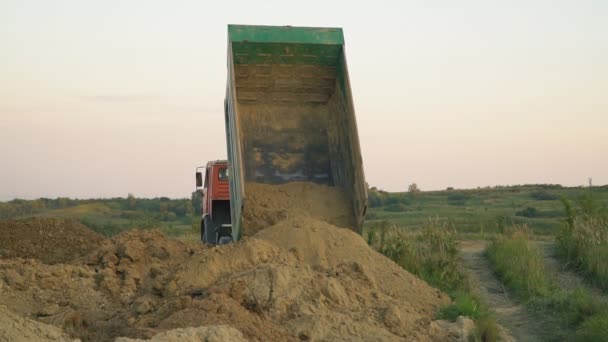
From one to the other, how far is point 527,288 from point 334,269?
426 centimetres

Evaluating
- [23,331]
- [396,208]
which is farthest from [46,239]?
[396,208]

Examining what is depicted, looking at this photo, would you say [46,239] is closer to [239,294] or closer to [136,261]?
[136,261]

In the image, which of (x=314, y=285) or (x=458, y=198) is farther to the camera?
(x=458, y=198)

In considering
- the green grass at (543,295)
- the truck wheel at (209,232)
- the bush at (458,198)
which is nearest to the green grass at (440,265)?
the green grass at (543,295)

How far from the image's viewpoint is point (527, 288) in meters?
13.9

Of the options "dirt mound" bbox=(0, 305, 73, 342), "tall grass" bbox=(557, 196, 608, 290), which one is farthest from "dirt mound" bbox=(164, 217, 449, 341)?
"tall grass" bbox=(557, 196, 608, 290)

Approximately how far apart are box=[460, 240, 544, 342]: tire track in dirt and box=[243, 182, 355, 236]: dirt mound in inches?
110

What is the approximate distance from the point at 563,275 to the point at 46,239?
11.0 m

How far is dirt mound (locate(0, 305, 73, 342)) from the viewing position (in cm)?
693

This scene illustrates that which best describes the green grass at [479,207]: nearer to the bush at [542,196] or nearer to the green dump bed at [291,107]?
the bush at [542,196]

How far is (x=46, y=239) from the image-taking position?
18.2 meters

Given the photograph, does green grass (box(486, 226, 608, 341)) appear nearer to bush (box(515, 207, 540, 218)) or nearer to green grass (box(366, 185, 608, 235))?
green grass (box(366, 185, 608, 235))

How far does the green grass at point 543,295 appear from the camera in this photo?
1069 cm

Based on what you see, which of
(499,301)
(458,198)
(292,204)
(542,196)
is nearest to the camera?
(292,204)
